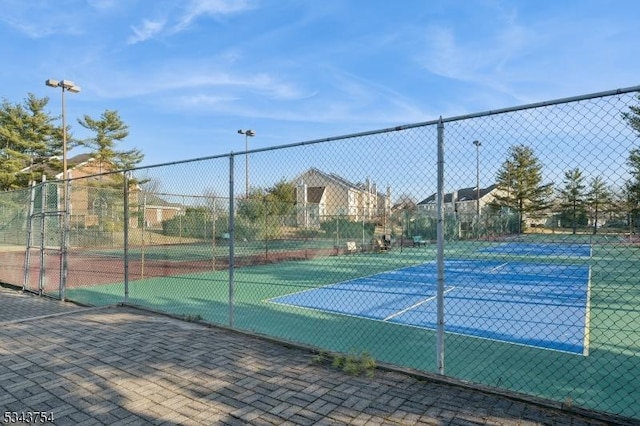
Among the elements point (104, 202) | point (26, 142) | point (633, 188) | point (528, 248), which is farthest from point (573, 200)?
point (26, 142)

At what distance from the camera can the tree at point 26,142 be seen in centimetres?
2783

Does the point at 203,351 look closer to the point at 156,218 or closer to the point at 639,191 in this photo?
the point at 639,191

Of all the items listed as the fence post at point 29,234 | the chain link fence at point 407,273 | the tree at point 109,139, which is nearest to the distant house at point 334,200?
the chain link fence at point 407,273

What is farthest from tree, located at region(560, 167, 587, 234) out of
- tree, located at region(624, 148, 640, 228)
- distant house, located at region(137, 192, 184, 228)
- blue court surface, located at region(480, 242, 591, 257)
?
distant house, located at region(137, 192, 184, 228)

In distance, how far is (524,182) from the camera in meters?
5.13

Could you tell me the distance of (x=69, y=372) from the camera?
395 cm

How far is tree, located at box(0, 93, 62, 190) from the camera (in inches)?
1096

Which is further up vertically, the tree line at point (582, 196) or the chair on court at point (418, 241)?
the tree line at point (582, 196)

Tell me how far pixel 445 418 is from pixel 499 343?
10.9 ft

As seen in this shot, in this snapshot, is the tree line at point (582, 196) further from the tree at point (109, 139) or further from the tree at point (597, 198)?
the tree at point (109, 139)

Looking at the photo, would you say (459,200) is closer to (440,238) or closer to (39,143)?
(440,238)

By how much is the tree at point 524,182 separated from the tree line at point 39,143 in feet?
104

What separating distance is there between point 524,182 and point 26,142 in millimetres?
33554

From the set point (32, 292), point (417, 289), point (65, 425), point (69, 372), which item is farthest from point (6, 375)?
point (417, 289)
